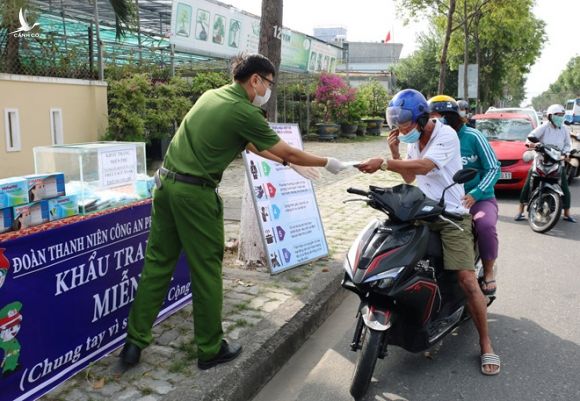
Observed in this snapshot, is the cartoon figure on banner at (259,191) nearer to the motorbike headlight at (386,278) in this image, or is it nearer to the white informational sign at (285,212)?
the white informational sign at (285,212)

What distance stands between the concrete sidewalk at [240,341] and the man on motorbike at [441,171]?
1.33m

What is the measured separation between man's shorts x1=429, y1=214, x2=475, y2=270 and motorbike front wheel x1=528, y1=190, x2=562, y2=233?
4.72m

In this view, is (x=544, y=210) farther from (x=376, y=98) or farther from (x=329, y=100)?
(x=376, y=98)

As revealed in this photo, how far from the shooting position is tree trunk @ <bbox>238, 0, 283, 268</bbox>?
5.41 m

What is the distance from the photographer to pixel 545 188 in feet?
25.6

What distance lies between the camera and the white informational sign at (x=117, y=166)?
3917 millimetres

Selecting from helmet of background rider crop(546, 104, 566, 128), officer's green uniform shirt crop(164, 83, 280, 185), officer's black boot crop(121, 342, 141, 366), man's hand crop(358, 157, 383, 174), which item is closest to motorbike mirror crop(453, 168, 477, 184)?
man's hand crop(358, 157, 383, 174)

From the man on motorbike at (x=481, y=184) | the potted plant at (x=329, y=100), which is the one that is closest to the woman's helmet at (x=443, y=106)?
the man on motorbike at (x=481, y=184)

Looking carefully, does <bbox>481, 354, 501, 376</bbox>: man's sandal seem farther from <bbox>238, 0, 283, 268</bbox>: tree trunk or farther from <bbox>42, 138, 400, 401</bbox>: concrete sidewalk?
<bbox>238, 0, 283, 268</bbox>: tree trunk

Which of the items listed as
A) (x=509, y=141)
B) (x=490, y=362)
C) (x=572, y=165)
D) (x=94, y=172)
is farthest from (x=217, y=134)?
(x=572, y=165)

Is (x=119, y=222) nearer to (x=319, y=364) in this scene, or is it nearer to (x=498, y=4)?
(x=319, y=364)

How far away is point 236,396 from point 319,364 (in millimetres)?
813

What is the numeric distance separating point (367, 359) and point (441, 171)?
1.36 meters

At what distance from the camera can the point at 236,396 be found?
3.21 meters
